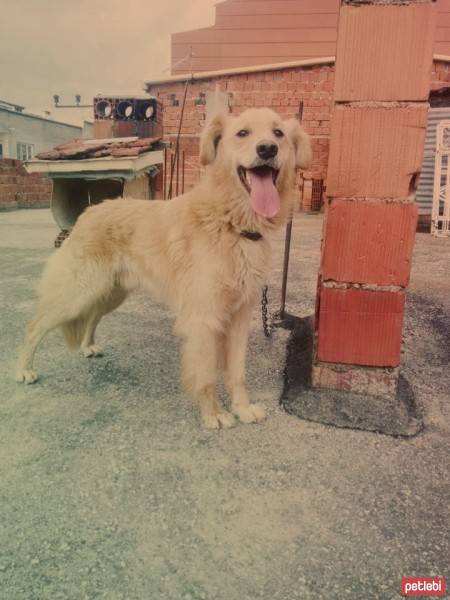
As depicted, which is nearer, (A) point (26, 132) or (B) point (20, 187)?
(B) point (20, 187)

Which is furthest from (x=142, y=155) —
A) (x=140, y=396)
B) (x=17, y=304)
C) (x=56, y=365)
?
(x=140, y=396)

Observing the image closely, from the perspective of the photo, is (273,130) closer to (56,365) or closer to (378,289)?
(378,289)

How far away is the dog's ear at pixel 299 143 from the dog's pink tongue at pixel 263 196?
1.17ft

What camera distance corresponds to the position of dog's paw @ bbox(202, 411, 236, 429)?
2.26 m

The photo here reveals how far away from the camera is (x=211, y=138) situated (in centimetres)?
247

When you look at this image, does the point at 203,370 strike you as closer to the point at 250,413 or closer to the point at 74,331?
the point at 250,413

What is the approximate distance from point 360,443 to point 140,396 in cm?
119

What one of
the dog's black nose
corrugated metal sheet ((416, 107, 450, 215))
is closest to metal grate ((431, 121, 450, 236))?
corrugated metal sheet ((416, 107, 450, 215))

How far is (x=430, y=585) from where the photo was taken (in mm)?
1336

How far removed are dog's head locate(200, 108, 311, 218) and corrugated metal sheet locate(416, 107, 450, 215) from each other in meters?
8.10

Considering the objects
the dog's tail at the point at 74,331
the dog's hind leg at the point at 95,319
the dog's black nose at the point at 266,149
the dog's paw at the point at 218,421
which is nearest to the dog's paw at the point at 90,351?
the dog's hind leg at the point at 95,319

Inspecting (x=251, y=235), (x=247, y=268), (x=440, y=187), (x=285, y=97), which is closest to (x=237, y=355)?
(x=247, y=268)

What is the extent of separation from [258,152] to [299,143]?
44cm

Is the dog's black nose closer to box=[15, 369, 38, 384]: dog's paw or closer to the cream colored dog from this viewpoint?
the cream colored dog
